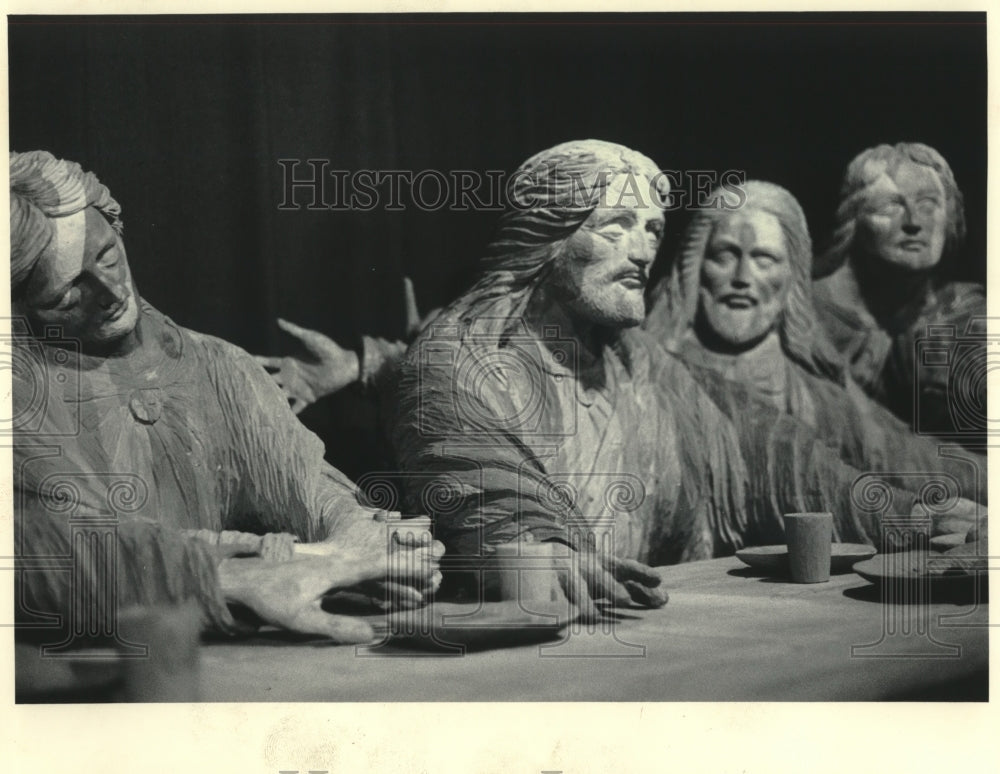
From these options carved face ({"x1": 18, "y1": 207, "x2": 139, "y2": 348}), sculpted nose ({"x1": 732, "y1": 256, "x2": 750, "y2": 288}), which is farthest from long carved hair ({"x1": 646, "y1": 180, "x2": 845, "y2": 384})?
carved face ({"x1": 18, "y1": 207, "x2": 139, "y2": 348})

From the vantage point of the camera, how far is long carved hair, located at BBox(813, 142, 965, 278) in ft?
23.0

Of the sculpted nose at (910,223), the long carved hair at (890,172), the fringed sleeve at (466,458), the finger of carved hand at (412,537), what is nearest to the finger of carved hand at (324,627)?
the finger of carved hand at (412,537)

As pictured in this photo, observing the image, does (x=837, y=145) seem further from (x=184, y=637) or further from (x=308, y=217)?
(x=184, y=637)

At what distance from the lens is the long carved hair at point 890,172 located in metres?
7.02

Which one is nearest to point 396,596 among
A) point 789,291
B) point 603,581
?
point 603,581

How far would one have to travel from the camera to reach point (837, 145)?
702cm

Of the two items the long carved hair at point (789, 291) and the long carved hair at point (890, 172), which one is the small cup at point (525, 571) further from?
the long carved hair at point (890, 172)

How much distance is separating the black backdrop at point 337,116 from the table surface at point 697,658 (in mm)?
890

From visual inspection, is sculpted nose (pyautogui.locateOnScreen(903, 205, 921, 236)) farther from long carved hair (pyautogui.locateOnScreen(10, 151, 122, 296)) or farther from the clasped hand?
long carved hair (pyautogui.locateOnScreen(10, 151, 122, 296))

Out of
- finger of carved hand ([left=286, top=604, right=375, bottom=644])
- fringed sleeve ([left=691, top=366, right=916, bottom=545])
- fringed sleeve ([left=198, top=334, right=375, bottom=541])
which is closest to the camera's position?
finger of carved hand ([left=286, top=604, right=375, bottom=644])

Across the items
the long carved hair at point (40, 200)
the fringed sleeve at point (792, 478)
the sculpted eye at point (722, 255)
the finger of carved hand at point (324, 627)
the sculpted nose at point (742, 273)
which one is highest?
the long carved hair at point (40, 200)

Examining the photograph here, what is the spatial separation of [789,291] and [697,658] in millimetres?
1658

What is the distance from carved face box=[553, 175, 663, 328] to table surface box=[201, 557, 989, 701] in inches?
46.4

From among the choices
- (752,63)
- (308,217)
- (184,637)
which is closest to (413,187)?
(308,217)
